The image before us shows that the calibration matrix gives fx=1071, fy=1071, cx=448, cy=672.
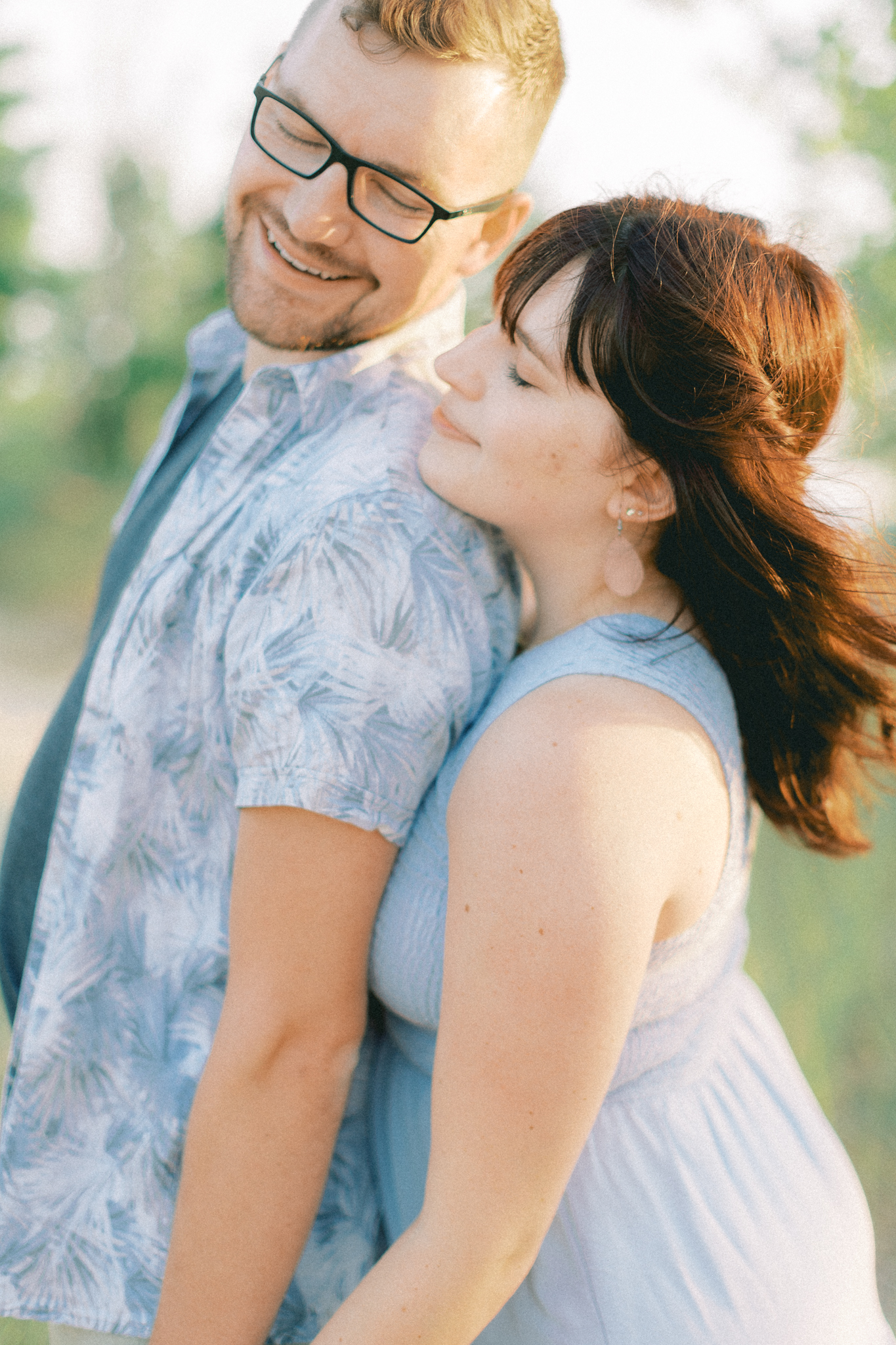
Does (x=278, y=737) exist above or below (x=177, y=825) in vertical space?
above

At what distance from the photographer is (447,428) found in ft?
4.63

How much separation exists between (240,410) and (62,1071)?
3.10 feet

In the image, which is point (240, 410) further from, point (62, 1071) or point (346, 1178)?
point (346, 1178)

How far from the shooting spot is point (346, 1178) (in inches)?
57.0

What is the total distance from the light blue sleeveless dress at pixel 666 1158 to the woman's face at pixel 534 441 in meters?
0.16

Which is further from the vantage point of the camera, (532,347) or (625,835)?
(532,347)

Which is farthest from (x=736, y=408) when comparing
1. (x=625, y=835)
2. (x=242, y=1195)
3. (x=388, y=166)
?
(x=242, y=1195)

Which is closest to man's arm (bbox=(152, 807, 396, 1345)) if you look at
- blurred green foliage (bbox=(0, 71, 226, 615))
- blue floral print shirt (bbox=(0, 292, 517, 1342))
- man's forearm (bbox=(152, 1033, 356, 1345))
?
man's forearm (bbox=(152, 1033, 356, 1345))

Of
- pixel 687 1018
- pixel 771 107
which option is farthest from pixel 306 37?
pixel 771 107

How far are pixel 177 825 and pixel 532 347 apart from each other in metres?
0.77

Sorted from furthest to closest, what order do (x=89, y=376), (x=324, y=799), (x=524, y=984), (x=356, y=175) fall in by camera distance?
1. (x=89, y=376)
2. (x=356, y=175)
3. (x=324, y=799)
4. (x=524, y=984)

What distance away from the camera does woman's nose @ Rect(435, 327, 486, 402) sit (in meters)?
1.40

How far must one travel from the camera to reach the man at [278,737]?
122 cm

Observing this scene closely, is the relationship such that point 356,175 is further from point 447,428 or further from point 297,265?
point 447,428
